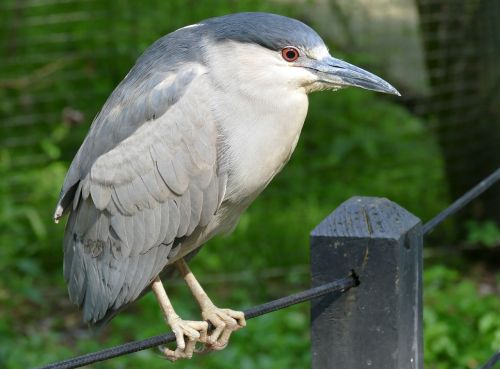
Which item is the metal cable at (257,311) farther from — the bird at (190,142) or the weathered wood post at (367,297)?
the bird at (190,142)

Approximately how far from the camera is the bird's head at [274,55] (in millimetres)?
2752

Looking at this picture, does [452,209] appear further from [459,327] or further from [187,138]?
[459,327]

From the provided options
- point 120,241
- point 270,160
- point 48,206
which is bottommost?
point 48,206

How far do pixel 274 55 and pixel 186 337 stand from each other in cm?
80

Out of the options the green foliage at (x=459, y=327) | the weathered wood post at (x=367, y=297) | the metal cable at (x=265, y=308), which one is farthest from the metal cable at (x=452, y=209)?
the green foliage at (x=459, y=327)

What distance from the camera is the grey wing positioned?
2.72 m

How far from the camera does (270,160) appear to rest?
275 cm

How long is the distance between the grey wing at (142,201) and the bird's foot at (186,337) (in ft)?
0.61

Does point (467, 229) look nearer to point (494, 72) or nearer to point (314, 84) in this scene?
point (494, 72)

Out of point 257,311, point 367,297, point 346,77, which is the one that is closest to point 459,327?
point 346,77

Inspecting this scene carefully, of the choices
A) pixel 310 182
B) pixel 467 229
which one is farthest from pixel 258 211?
pixel 467 229

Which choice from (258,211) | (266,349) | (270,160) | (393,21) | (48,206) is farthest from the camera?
(393,21)

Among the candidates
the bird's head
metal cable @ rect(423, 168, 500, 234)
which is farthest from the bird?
metal cable @ rect(423, 168, 500, 234)

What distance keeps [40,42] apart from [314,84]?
3559 mm
